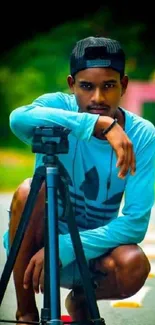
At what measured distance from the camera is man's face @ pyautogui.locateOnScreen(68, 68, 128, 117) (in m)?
1.24

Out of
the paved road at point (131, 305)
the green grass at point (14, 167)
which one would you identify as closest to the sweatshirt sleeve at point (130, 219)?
the paved road at point (131, 305)

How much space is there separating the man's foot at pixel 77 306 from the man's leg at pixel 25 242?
0.09 meters

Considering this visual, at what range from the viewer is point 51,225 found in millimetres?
1151

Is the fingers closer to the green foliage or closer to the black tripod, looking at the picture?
the black tripod

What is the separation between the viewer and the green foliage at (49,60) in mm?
1452

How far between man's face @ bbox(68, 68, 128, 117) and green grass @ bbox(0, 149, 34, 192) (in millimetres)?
218

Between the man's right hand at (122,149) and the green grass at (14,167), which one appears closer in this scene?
the man's right hand at (122,149)

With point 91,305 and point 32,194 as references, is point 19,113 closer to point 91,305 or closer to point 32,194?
point 32,194

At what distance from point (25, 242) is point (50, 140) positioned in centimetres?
30

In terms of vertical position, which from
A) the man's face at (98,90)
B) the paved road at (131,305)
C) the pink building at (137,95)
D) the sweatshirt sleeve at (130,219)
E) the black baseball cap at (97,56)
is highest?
the black baseball cap at (97,56)

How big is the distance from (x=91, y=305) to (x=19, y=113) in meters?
0.44

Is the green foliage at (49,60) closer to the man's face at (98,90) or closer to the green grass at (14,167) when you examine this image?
the green grass at (14,167)

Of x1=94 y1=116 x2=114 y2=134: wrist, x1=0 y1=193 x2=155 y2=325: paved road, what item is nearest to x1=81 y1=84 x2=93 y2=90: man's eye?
x1=94 y1=116 x2=114 y2=134: wrist

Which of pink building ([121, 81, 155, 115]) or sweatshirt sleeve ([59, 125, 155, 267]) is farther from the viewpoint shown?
pink building ([121, 81, 155, 115])
